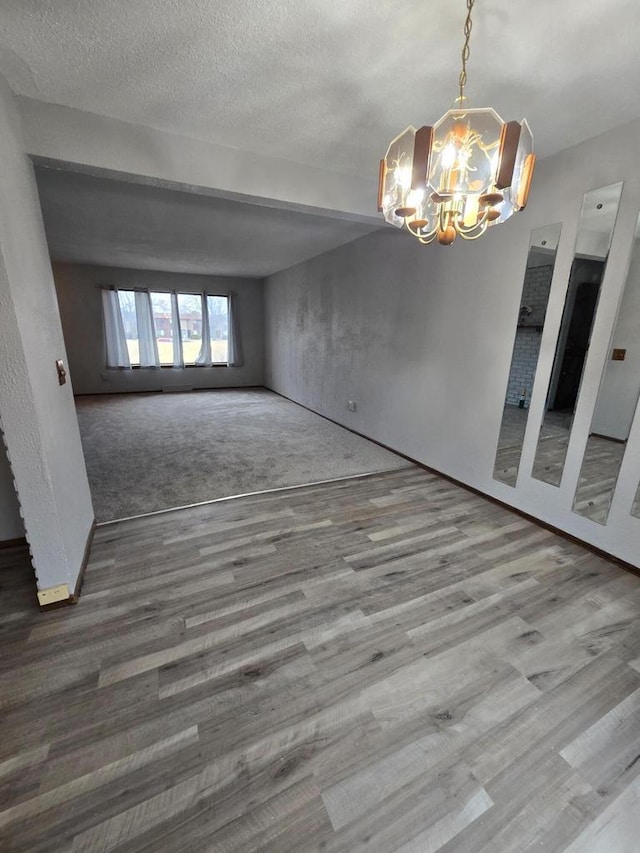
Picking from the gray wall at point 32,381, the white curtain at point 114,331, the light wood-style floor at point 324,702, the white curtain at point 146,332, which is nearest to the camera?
the light wood-style floor at point 324,702

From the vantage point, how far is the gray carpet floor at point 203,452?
9.30 ft

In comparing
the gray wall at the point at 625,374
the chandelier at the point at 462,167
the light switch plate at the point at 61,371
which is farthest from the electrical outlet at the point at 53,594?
the gray wall at the point at 625,374

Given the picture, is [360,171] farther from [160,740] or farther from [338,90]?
[160,740]

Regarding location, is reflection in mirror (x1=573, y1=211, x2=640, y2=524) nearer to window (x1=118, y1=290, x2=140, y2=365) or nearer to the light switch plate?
the light switch plate

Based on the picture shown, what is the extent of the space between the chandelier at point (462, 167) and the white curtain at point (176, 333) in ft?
21.1

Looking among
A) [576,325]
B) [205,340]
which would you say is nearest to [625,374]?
[576,325]

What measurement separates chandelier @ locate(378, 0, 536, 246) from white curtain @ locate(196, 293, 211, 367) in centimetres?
635

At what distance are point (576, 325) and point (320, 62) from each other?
6.46 feet

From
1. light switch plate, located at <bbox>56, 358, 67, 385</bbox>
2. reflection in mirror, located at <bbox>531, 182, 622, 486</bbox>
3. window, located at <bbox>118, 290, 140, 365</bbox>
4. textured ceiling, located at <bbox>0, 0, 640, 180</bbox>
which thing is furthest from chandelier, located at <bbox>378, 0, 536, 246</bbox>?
window, located at <bbox>118, 290, 140, 365</bbox>

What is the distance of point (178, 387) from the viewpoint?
7.17m

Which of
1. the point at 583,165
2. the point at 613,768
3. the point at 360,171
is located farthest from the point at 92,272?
the point at 613,768

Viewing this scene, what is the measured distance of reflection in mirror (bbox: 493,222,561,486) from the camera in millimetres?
2248

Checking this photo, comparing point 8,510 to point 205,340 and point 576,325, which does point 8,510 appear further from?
point 205,340

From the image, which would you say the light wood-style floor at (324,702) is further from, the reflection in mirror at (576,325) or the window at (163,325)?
the window at (163,325)
